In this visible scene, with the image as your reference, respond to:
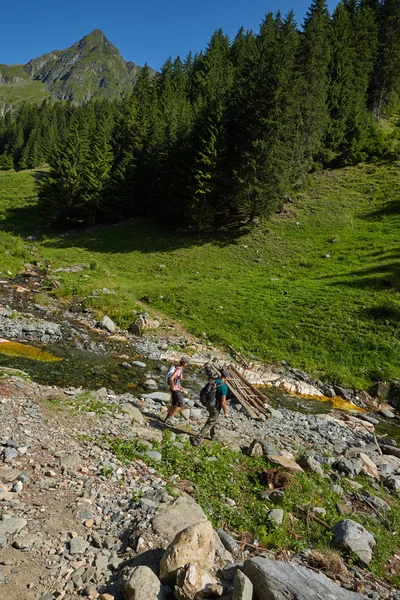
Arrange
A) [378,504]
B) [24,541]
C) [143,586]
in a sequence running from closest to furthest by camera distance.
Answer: [143,586], [24,541], [378,504]

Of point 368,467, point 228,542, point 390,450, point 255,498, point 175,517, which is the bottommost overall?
point 390,450

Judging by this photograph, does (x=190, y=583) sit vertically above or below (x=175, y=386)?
above

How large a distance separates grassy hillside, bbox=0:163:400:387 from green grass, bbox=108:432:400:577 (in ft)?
39.7

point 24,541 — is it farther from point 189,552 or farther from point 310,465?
point 310,465

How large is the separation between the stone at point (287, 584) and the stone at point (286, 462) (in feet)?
17.8


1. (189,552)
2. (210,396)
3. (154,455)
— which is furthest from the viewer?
(210,396)

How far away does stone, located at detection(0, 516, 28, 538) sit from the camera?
6.08m

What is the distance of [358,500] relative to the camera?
1026cm

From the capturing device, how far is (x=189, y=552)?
561cm

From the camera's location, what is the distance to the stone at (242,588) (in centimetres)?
481

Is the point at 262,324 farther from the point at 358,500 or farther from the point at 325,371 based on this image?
the point at 358,500

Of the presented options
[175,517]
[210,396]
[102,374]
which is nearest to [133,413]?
[210,396]

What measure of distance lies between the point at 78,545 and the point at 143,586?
1.59 meters

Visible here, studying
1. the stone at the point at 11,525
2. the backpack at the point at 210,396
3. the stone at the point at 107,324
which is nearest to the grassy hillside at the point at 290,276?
the stone at the point at 107,324
